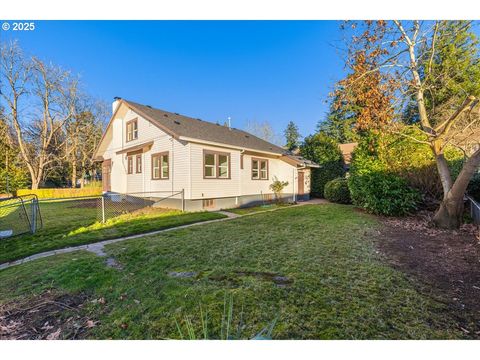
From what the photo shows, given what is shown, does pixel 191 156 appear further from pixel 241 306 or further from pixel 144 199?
pixel 241 306

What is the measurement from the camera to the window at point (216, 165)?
10906mm

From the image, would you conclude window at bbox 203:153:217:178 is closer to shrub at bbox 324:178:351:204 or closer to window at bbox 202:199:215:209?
window at bbox 202:199:215:209

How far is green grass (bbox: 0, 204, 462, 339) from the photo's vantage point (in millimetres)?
2150

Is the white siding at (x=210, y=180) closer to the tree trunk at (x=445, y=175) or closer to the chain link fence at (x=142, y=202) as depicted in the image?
the chain link fence at (x=142, y=202)

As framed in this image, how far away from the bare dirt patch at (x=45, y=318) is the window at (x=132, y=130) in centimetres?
1181

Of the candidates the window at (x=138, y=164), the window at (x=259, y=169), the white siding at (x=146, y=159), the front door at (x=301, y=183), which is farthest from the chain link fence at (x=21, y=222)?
the front door at (x=301, y=183)

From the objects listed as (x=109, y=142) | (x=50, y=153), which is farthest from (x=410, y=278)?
(x=50, y=153)

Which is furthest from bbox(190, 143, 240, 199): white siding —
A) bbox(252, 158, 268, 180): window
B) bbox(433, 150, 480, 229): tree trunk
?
bbox(433, 150, 480, 229): tree trunk

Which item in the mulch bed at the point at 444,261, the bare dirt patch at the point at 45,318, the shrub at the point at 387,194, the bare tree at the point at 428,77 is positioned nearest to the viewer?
the bare dirt patch at the point at 45,318

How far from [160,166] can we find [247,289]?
10.1 metres

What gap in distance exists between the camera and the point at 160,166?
1178 cm

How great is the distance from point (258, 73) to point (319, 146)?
1214 centimetres
